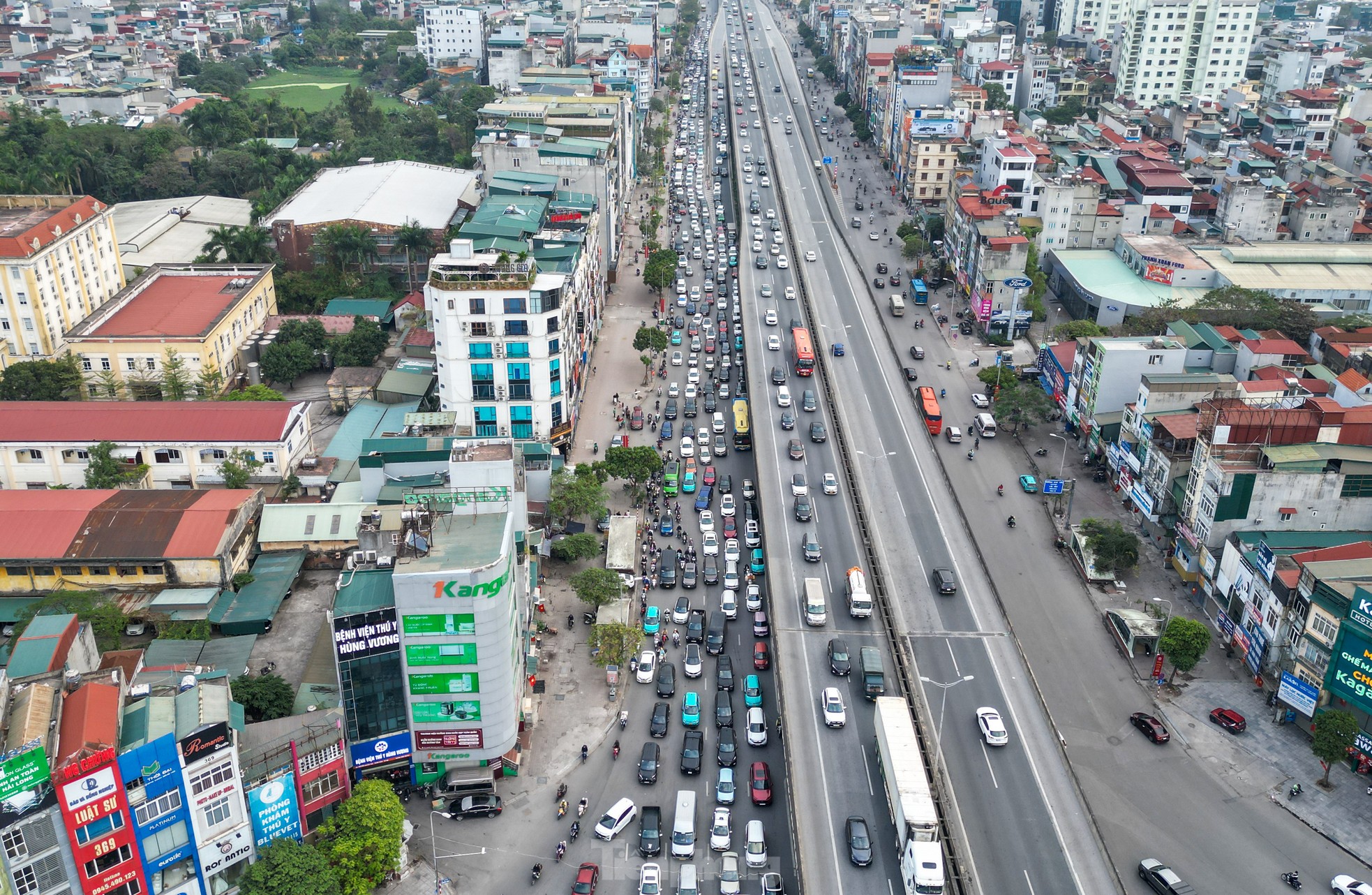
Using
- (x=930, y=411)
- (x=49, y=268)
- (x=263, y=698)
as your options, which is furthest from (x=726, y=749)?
(x=49, y=268)

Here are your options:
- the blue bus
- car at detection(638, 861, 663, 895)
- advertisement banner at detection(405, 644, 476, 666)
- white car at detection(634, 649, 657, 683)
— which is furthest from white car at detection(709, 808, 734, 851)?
the blue bus

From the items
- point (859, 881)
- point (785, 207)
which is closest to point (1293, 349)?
point (859, 881)

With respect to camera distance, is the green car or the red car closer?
the red car

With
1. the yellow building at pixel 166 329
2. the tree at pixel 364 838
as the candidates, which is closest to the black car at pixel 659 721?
the tree at pixel 364 838

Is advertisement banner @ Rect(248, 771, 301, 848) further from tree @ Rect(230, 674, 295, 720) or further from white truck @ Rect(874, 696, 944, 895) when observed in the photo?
white truck @ Rect(874, 696, 944, 895)

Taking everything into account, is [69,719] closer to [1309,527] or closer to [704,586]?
[704,586]

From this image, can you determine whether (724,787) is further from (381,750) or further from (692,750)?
(381,750)

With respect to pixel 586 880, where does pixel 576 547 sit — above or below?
above
